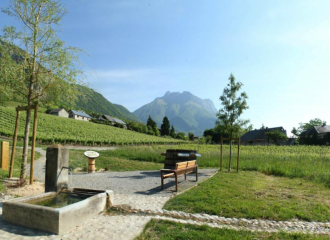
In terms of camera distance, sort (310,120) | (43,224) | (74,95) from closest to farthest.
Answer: (43,224) → (74,95) → (310,120)

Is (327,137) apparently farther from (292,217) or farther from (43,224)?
(43,224)

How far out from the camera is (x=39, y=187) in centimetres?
763

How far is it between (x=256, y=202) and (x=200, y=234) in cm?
273

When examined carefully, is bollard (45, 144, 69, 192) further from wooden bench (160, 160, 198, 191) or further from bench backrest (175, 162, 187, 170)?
bench backrest (175, 162, 187, 170)

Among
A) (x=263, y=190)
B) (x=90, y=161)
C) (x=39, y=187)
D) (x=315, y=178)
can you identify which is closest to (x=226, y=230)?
(x=263, y=190)

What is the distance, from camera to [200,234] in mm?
4305

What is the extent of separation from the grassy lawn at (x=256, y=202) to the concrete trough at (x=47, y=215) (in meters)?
1.95

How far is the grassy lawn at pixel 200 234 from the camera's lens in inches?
166

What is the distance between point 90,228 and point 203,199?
304 cm

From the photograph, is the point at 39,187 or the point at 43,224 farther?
the point at 39,187

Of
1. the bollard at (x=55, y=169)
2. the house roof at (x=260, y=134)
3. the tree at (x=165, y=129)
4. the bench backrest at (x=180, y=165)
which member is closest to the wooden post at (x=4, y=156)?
the bollard at (x=55, y=169)

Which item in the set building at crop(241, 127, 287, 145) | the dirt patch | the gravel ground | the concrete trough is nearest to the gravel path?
the concrete trough

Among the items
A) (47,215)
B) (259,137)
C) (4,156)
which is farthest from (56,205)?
(259,137)

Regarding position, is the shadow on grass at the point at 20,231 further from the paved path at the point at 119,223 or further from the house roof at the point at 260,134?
the house roof at the point at 260,134
